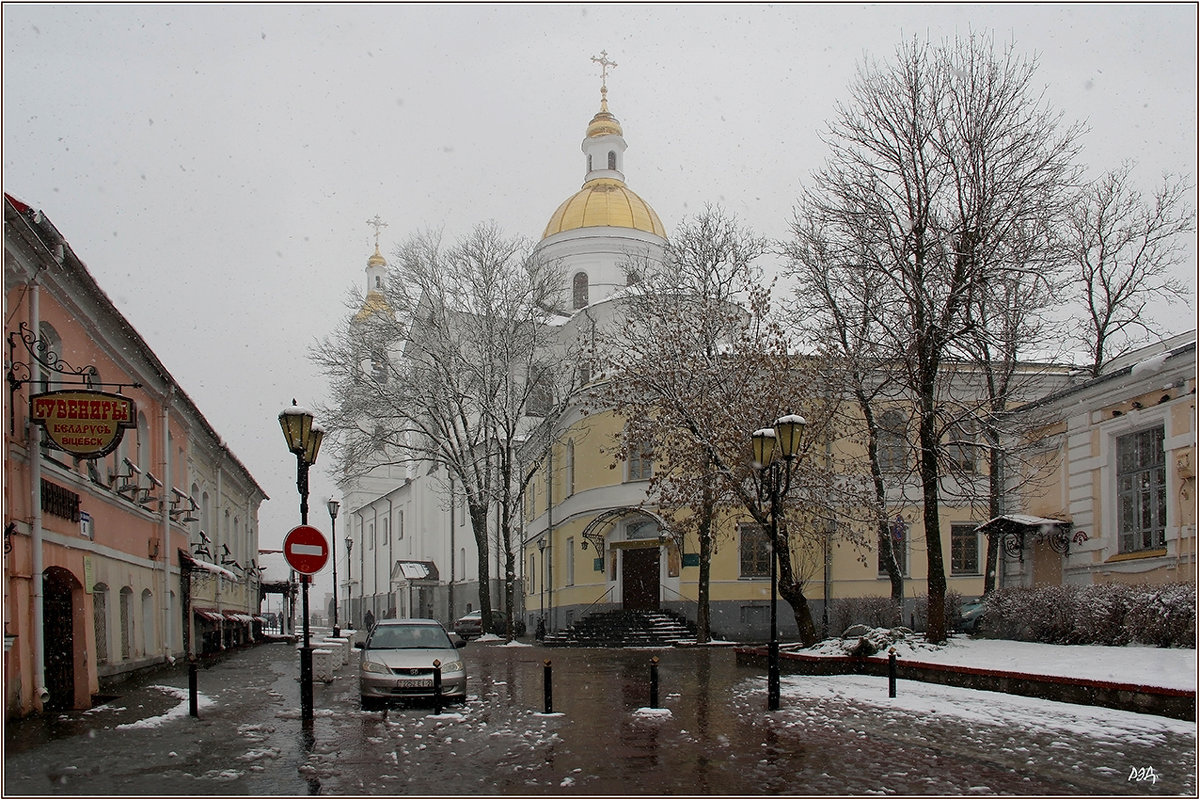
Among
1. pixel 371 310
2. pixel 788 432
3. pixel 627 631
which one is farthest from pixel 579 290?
pixel 788 432

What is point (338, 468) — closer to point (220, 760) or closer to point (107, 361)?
point (107, 361)

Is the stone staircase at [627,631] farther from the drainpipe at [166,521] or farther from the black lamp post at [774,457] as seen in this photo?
the black lamp post at [774,457]

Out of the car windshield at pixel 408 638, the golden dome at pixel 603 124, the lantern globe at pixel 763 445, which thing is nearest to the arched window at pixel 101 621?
the car windshield at pixel 408 638

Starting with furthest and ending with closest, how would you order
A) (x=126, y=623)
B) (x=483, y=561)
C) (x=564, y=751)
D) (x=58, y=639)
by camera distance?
1. (x=483, y=561)
2. (x=126, y=623)
3. (x=58, y=639)
4. (x=564, y=751)

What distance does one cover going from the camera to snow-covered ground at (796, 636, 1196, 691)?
1332cm

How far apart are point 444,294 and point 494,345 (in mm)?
2323

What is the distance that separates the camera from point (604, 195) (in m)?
50.5

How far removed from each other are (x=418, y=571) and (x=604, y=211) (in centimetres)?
2351

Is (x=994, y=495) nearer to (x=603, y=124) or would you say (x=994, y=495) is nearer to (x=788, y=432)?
(x=788, y=432)

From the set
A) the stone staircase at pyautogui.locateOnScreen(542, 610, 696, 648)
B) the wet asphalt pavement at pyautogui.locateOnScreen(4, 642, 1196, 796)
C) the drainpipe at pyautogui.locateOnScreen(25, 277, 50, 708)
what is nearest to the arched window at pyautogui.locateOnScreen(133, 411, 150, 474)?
the wet asphalt pavement at pyautogui.locateOnScreen(4, 642, 1196, 796)

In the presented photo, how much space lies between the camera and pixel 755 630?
34.5m

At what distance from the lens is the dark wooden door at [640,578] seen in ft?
119

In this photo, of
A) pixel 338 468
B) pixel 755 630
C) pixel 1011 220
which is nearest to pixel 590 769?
pixel 1011 220

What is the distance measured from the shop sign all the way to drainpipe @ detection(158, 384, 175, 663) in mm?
9701
